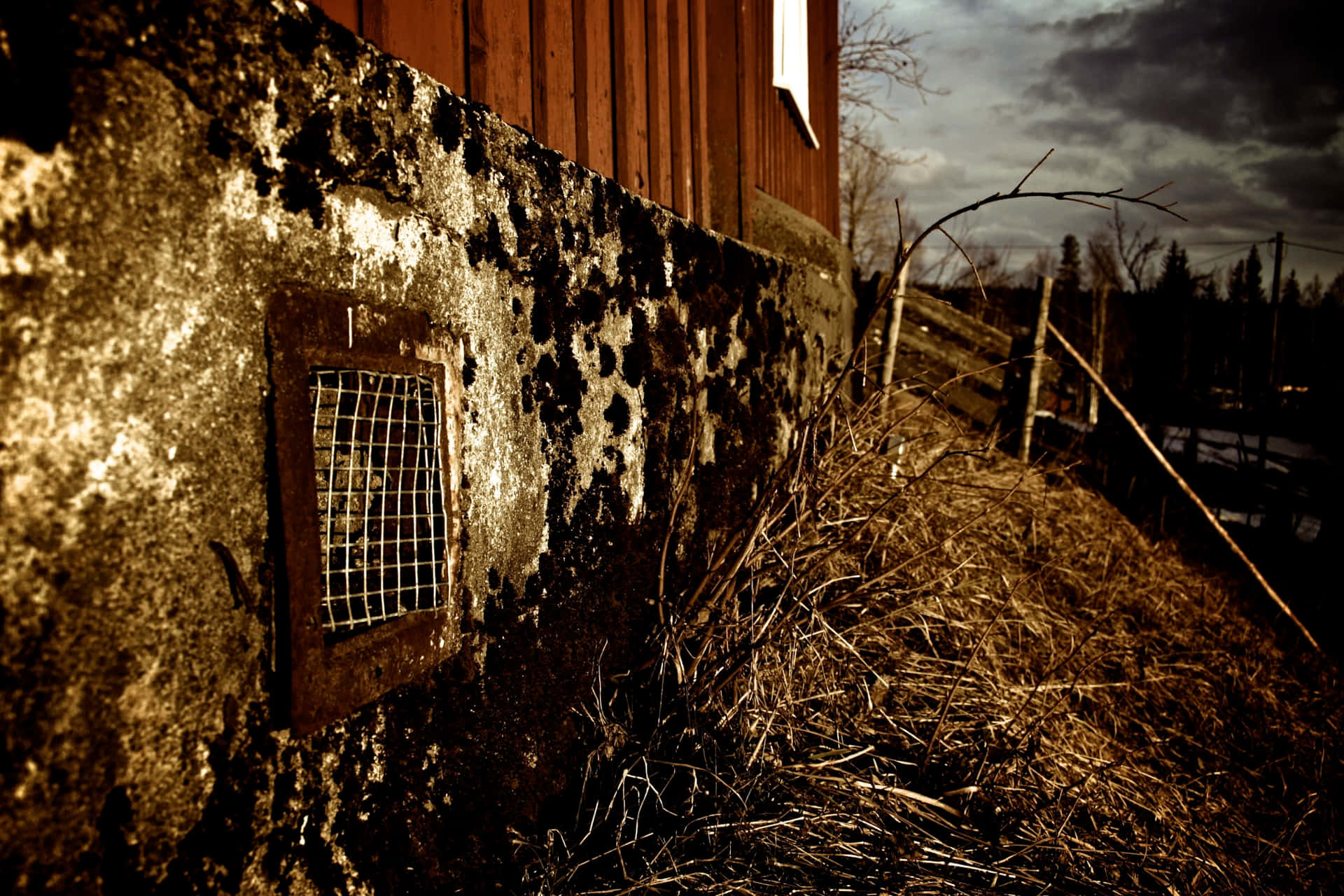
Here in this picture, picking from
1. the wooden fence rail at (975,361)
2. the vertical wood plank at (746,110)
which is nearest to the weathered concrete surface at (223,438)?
the vertical wood plank at (746,110)

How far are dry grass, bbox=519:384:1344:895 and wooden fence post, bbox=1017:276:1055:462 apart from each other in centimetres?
221

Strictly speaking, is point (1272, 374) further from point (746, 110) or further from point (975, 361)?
point (746, 110)

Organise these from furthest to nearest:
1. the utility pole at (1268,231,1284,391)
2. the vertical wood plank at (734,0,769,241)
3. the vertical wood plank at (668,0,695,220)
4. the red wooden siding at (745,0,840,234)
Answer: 1. the utility pole at (1268,231,1284,391)
2. the red wooden siding at (745,0,840,234)
3. the vertical wood plank at (734,0,769,241)
4. the vertical wood plank at (668,0,695,220)

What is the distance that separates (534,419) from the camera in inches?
66.9

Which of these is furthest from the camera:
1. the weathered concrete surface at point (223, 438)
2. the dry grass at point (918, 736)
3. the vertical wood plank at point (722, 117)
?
the vertical wood plank at point (722, 117)

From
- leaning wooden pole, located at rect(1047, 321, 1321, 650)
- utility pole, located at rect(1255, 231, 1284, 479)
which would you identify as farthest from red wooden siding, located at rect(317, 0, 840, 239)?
utility pole, located at rect(1255, 231, 1284, 479)

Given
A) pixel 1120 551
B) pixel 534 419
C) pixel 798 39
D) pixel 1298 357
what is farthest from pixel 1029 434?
pixel 1298 357

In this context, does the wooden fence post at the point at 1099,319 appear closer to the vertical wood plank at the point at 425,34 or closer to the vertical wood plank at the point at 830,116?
the vertical wood plank at the point at 830,116

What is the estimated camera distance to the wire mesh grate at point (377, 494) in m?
1.20

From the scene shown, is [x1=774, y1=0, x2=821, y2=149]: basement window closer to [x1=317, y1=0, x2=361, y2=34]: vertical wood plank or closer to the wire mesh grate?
[x1=317, y1=0, x2=361, y2=34]: vertical wood plank

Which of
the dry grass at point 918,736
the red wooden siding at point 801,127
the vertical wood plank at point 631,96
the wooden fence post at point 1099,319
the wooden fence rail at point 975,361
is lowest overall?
the dry grass at point 918,736

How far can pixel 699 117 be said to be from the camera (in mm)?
2945

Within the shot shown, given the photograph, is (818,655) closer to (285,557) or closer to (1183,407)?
(285,557)

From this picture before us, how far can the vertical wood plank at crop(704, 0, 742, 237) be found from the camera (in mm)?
3096
